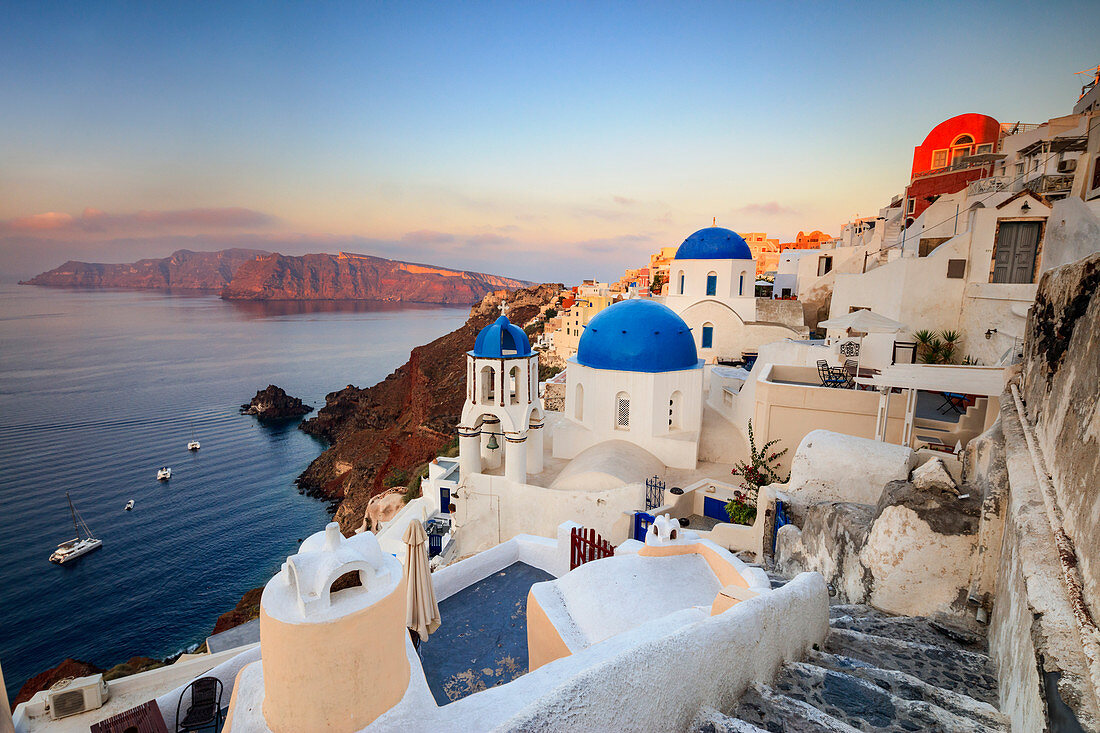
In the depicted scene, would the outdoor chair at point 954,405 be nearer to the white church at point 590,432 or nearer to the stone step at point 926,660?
the white church at point 590,432

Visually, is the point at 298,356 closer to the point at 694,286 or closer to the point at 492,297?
the point at 492,297

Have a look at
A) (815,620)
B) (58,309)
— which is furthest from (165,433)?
(58,309)

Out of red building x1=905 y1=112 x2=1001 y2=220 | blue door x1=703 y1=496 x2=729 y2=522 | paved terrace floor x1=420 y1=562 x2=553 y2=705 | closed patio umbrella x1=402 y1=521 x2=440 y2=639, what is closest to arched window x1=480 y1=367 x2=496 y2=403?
paved terrace floor x1=420 y1=562 x2=553 y2=705

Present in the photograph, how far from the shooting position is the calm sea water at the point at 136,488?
2653 centimetres

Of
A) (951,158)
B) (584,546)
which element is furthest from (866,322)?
(951,158)

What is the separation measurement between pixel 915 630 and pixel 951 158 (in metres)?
36.6

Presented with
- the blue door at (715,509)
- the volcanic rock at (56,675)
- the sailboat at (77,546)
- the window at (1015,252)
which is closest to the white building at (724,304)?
the window at (1015,252)

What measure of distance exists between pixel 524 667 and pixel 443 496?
45.6ft

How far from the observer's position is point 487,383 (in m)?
15.3

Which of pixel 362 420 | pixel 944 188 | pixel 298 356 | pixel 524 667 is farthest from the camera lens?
pixel 298 356

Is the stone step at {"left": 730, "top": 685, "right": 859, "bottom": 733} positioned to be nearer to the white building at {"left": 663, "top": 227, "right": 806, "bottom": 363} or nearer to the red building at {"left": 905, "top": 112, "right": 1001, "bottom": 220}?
the white building at {"left": 663, "top": 227, "right": 806, "bottom": 363}

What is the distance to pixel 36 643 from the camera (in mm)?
24766

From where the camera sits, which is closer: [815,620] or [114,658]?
[815,620]

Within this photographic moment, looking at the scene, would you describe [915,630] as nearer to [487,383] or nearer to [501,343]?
[501,343]
